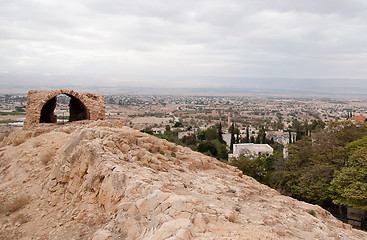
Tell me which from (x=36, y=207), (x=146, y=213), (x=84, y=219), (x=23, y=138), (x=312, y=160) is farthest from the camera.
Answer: (x=312, y=160)

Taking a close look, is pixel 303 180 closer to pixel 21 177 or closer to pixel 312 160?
pixel 312 160

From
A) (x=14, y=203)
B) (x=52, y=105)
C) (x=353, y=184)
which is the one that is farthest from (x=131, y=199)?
(x=52, y=105)

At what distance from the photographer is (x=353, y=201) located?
13742 millimetres

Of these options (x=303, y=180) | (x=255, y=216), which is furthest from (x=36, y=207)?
(x=303, y=180)

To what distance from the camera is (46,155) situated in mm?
8633

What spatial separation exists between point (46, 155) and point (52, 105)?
9777mm

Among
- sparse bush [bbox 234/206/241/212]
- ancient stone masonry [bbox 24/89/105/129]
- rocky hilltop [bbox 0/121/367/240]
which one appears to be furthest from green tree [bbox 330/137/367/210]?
ancient stone masonry [bbox 24/89/105/129]

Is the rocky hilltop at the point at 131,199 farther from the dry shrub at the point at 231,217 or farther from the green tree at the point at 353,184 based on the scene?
the green tree at the point at 353,184

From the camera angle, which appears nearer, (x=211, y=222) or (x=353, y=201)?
(x=211, y=222)

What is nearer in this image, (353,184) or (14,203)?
(14,203)

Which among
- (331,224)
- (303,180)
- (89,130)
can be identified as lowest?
(303,180)

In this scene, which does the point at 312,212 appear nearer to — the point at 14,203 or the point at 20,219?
the point at 20,219

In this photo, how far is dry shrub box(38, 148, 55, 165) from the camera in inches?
337

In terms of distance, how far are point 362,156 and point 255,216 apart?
12911 mm
